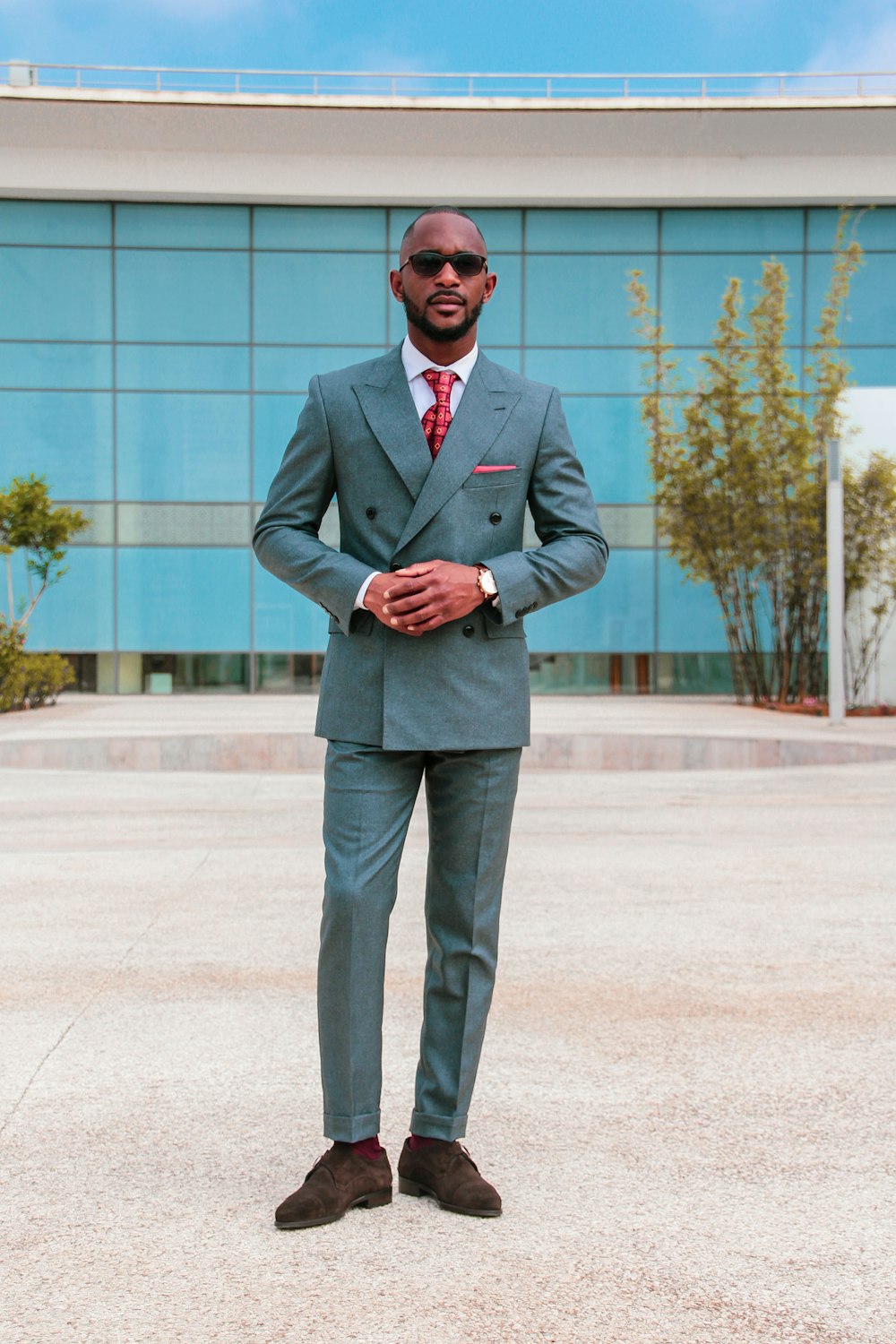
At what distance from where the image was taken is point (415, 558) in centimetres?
288

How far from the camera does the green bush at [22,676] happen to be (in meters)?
21.3

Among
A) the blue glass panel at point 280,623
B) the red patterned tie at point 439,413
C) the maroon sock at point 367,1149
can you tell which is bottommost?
the maroon sock at point 367,1149

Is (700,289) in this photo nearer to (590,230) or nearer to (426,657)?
(590,230)

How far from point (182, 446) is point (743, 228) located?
10.7m

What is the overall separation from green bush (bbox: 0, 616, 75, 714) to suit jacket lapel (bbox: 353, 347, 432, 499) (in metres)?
19.2

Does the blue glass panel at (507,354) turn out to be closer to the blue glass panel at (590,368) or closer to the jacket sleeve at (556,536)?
the blue glass panel at (590,368)

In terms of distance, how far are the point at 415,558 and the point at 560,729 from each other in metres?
14.1

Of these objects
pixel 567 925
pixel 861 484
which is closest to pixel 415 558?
pixel 567 925

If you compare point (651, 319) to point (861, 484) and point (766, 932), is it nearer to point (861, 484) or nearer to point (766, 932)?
point (861, 484)

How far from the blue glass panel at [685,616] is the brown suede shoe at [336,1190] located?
23687 mm

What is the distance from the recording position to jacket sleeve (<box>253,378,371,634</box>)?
2.85 meters

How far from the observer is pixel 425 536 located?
2885mm

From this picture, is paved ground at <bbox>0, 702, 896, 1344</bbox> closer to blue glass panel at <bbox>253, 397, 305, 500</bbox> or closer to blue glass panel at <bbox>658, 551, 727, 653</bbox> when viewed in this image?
blue glass panel at <bbox>658, 551, 727, 653</bbox>

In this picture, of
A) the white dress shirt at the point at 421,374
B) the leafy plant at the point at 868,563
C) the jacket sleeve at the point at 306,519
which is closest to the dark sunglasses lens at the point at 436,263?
the white dress shirt at the point at 421,374
